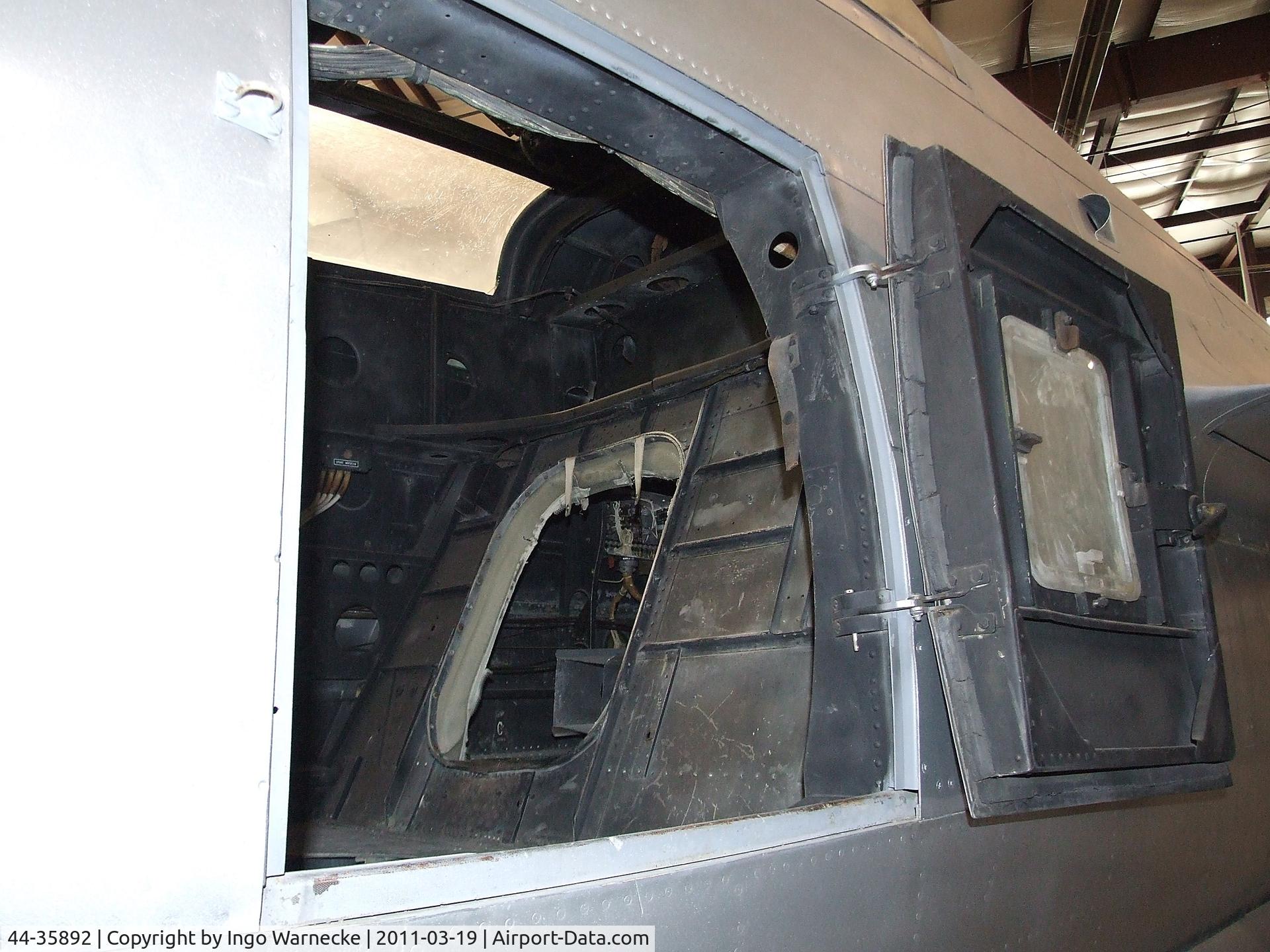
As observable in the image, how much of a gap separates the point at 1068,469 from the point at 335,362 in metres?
2.82

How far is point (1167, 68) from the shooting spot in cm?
684

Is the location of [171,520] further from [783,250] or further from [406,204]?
[406,204]

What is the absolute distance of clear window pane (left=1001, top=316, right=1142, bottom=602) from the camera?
5.80 feet

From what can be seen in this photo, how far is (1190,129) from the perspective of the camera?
7.95 meters

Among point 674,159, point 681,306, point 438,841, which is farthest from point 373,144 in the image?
point 438,841

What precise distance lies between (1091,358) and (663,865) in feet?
5.08

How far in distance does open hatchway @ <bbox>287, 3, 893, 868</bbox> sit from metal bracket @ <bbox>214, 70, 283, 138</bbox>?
2.63 feet

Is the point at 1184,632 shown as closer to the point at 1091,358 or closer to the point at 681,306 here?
the point at 1091,358

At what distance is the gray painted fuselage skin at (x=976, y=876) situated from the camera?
1168mm

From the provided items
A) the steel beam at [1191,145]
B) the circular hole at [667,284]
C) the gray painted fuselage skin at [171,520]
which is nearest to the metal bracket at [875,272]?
the gray painted fuselage skin at [171,520]

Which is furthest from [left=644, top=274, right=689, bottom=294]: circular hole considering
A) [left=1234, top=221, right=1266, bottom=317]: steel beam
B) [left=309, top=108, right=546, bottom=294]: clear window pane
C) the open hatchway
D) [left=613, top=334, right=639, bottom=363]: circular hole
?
[left=1234, top=221, right=1266, bottom=317]: steel beam

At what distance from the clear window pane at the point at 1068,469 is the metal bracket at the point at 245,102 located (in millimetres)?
1329

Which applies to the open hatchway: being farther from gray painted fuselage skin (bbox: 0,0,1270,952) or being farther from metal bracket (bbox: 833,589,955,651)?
gray painted fuselage skin (bbox: 0,0,1270,952)

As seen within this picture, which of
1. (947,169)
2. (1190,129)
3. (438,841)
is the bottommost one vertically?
A: (438,841)
